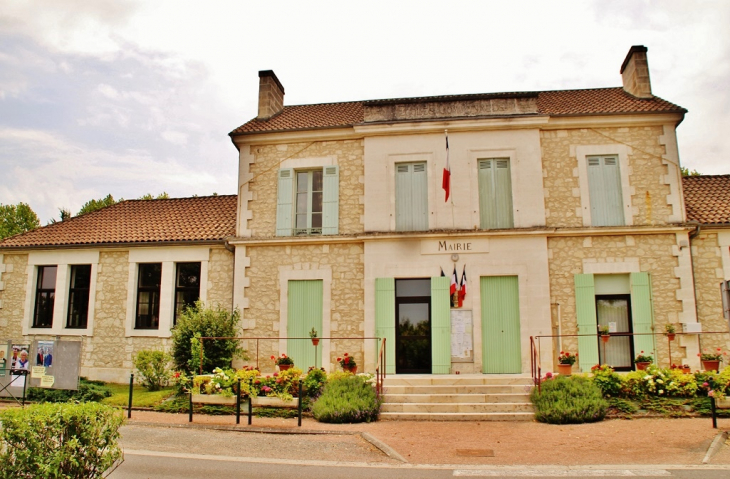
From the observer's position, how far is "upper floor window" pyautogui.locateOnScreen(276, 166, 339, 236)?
1445cm

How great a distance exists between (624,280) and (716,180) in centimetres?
457

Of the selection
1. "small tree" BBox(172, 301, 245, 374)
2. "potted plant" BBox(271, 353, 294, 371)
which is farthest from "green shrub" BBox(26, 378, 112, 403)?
"potted plant" BBox(271, 353, 294, 371)

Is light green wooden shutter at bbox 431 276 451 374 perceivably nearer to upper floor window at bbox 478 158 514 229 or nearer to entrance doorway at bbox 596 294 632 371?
upper floor window at bbox 478 158 514 229

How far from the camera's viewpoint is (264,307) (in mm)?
14203

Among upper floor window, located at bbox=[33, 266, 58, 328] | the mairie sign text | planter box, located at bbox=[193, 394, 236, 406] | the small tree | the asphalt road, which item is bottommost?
the asphalt road

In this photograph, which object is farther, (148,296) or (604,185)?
(148,296)

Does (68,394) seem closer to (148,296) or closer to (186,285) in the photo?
(148,296)

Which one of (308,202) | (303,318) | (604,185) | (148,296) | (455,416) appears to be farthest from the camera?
(148,296)

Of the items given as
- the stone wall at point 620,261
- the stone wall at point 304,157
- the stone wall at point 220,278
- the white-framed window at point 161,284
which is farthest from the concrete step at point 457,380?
the white-framed window at point 161,284

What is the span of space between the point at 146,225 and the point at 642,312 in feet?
44.1

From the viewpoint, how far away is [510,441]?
8.95 metres

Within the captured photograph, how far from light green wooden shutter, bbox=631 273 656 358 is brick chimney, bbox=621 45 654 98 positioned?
Result: 5.08 metres

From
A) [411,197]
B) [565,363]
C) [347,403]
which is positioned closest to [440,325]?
[565,363]

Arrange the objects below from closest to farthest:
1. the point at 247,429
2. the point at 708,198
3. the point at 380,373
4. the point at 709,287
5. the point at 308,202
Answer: the point at 247,429 < the point at 380,373 < the point at 709,287 < the point at 708,198 < the point at 308,202
